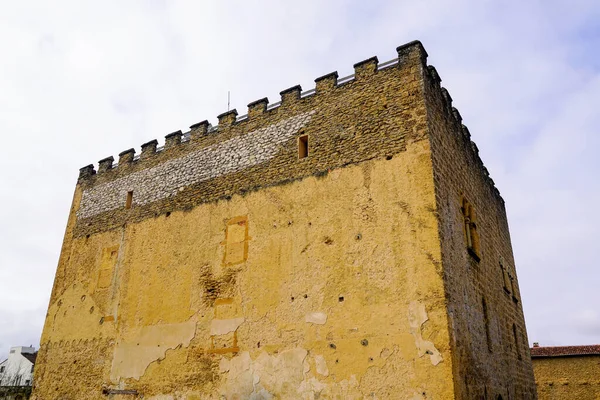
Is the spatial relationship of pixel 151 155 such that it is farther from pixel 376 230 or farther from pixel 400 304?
pixel 400 304

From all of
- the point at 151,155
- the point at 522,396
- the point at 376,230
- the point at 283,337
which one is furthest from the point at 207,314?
the point at 522,396

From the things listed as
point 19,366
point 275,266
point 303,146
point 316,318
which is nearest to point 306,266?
point 275,266

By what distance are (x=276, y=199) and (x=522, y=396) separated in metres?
7.42

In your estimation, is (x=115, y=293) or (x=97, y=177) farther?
(x=97, y=177)

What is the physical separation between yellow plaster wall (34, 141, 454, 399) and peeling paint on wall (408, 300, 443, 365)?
2cm

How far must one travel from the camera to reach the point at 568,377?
69.3 ft

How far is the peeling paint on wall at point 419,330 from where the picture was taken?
22.1 ft

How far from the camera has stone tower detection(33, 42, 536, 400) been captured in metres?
7.38

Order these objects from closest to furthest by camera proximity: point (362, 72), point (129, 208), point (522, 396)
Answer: point (362, 72) → point (522, 396) → point (129, 208)

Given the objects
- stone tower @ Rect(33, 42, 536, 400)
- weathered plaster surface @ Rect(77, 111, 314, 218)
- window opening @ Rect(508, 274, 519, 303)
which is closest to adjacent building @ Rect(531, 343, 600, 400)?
window opening @ Rect(508, 274, 519, 303)

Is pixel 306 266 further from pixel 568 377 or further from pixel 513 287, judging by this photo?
pixel 568 377

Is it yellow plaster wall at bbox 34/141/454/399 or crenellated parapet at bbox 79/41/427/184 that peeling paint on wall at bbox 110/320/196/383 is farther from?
crenellated parapet at bbox 79/41/427/184

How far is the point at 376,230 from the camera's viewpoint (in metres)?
7.96

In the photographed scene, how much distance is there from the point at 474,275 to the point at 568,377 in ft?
54.6
